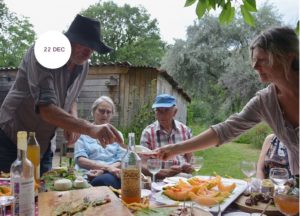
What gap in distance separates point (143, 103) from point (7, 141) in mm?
3256

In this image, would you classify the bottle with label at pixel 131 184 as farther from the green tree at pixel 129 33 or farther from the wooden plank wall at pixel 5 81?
the green tree at pixel 129 33

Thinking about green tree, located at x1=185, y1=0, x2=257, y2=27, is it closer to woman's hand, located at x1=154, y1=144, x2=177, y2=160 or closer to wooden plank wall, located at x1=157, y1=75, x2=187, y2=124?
woman's hand, located at x1=154, y1=144, x2=177, y2=160

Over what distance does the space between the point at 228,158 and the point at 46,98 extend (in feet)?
12.3

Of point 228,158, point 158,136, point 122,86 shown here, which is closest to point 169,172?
point 158,136

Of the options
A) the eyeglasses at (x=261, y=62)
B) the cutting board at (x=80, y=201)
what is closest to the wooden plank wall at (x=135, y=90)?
the eyeglasses at (x=261, y=62)

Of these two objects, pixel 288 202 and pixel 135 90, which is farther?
pixel 135 90

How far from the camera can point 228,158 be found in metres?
4.77

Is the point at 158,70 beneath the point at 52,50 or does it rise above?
above

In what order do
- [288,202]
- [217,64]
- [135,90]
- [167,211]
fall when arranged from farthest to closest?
[217,64] < [135,90] < [167,211] < [288,202]

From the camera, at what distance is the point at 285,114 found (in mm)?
1511

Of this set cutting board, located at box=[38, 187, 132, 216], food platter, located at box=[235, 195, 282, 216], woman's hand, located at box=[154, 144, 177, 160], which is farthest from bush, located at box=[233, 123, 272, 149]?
cutting board, located at box=[38, 187, 132, 216]

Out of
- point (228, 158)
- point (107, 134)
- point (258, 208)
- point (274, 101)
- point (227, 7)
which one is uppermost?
point (227, 7)

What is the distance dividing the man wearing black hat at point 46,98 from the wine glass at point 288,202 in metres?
0.72

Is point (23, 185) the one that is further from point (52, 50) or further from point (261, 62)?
point (52, 50)
